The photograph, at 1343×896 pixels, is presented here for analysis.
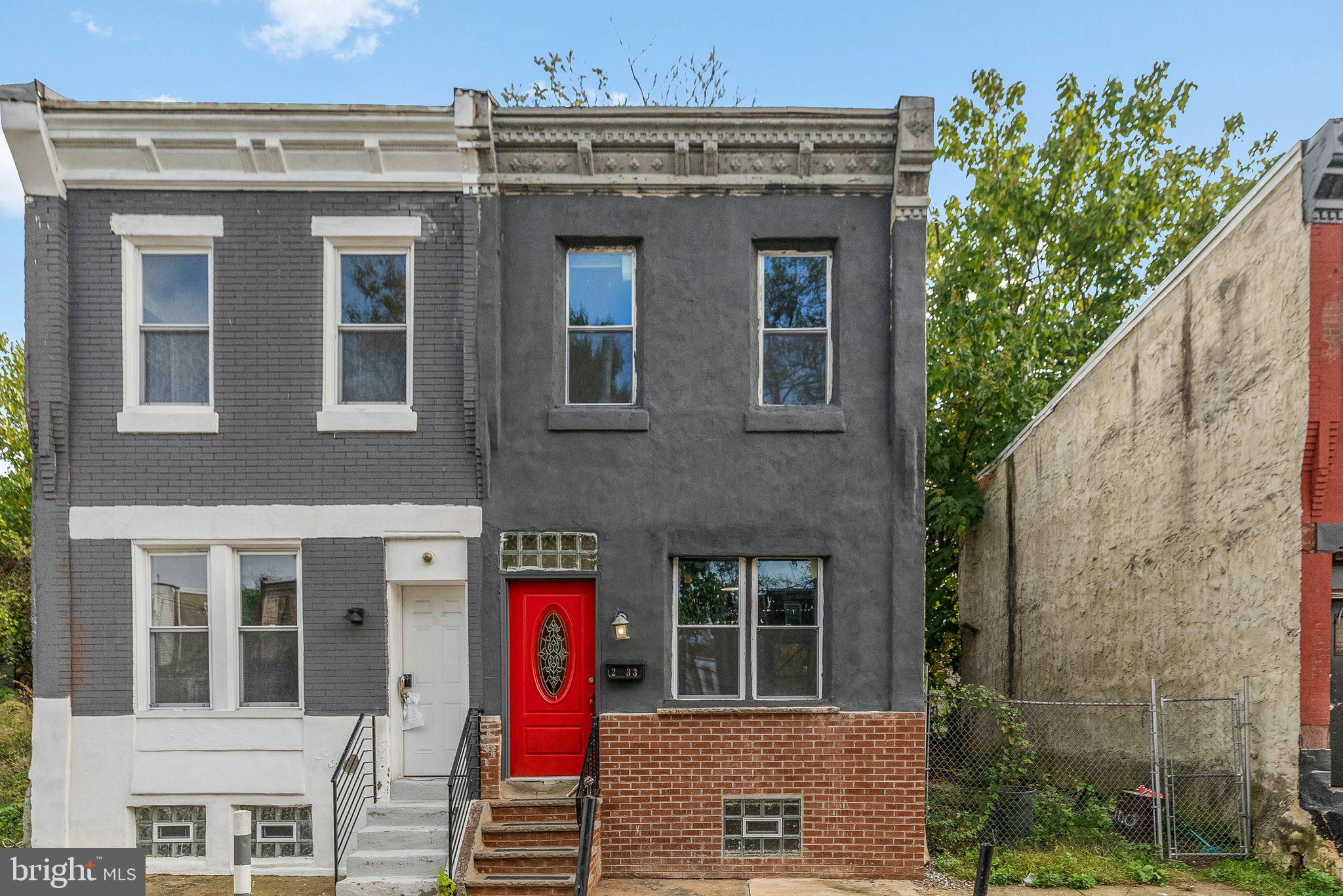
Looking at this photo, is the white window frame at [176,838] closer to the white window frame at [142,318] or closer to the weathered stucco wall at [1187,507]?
the white window frame at [142,318]

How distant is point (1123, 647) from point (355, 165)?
1026 centimetres

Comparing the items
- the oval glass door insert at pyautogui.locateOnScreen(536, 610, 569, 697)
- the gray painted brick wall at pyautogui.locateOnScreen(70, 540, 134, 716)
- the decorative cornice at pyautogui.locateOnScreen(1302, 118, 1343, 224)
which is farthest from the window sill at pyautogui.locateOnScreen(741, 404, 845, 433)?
the gray painted brick wall at pyautogui.locateOnScreen(70, 540, 134, 716)

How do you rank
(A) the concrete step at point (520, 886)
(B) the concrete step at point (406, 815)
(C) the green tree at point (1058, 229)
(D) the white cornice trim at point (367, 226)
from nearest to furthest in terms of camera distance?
(A) the concrete step at point (520, 886), (B) the concrete step at point (406, 815), (D) the white cornice trim at point (367, 226), (C) the green tree at point (1058, 229)

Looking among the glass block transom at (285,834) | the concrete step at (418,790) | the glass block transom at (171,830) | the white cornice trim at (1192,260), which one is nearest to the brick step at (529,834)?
the concrete step at (418,790)

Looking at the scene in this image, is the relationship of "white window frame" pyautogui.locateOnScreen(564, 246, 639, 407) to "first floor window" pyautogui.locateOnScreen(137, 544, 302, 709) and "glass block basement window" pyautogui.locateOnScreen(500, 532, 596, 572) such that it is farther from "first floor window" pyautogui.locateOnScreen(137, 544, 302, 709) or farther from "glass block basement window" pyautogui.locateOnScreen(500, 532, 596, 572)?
"first floor window" pyautogui.locateOnScreen(137, 544, 302, 709)

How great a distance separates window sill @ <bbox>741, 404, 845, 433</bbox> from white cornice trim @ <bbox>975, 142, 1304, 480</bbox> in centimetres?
442

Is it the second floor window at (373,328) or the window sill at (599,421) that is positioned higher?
the second floor window at (373,328)

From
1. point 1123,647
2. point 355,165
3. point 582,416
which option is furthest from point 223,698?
point 1123,647

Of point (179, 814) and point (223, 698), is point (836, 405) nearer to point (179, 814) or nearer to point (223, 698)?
point (223, 698)

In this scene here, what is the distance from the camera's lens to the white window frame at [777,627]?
8.09 metres

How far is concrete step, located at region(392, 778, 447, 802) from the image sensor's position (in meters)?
7.95

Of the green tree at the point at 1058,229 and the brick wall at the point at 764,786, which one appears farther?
the green tree at the point at 1058,229

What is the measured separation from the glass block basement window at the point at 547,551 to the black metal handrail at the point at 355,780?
2139mm

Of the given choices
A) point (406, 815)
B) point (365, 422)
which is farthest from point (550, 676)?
point (365, 422)
